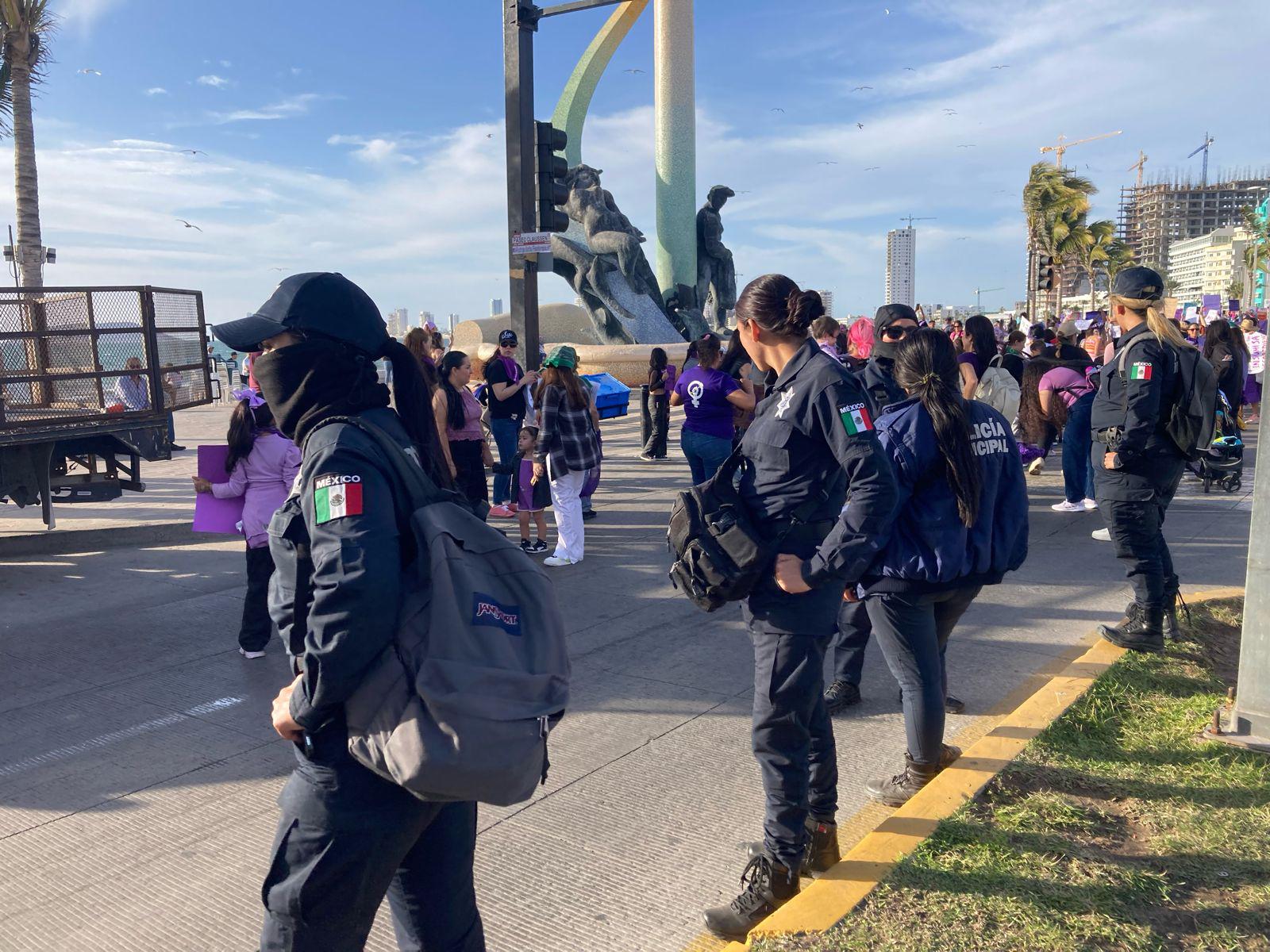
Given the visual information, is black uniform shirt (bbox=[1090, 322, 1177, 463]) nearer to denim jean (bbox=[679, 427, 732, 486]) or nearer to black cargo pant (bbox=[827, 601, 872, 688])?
black cargo pant (bbox=[827, 601, 872, 688])

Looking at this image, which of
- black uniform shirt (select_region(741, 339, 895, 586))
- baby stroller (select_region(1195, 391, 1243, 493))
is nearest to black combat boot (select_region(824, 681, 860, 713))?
black uniform shirt (select_region(741, 339, 895, 586))

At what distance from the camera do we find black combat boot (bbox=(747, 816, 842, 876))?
10.1 feet

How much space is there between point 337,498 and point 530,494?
21.8 feet

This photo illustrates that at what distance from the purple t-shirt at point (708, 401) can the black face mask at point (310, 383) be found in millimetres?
6196

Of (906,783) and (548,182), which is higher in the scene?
(548,182)

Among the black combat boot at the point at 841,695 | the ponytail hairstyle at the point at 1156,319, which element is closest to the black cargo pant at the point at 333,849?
the black combat boot at the point at 841,695

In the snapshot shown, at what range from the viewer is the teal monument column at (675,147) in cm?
3344

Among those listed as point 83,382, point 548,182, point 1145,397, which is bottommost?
point 1145,397

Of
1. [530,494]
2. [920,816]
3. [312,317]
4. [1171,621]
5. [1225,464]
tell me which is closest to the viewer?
[312,317]

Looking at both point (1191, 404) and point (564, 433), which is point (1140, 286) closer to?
point (1191, 404)

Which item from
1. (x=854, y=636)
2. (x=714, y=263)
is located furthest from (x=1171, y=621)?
(x=714, y=263)

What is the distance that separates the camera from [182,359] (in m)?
8.77

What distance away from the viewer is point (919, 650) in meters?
3.44

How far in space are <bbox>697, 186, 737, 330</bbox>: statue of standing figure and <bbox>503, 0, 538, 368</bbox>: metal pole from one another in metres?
22.2
